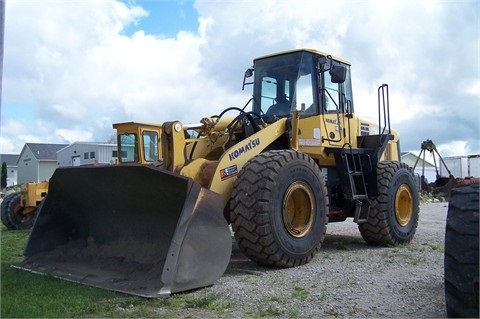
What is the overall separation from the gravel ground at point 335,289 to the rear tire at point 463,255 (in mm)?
756

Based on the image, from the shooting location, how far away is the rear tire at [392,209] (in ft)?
27.9

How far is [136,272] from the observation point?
559 cm

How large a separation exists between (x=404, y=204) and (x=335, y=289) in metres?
4.43

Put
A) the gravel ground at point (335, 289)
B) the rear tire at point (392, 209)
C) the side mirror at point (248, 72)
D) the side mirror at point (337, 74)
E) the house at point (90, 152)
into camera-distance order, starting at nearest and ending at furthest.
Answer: the gravel ground at point (335, 289), the side mirror at point (337, 74), the rear tire at point (392, 209), the side mirror at point (248, 72), the house at point (90, 152)

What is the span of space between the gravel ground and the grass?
7 centimetres

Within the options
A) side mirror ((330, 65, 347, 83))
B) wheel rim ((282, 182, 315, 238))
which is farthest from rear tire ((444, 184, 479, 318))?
side mirror ((330, 65, 347, 83))

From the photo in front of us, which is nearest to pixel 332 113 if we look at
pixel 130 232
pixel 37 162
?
pixel 130 232

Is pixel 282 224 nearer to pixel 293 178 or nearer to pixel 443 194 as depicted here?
pixel 293 178

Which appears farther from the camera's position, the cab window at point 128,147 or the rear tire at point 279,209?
the cab window at point 128,147

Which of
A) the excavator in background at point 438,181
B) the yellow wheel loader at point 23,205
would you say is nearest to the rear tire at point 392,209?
the yellow wheel loader at point 23,205

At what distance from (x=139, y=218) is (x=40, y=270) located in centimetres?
129

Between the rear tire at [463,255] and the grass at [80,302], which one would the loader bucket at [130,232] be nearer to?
the grass at [80,302]

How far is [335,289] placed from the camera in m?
5.36

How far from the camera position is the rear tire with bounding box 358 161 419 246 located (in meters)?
8.49
